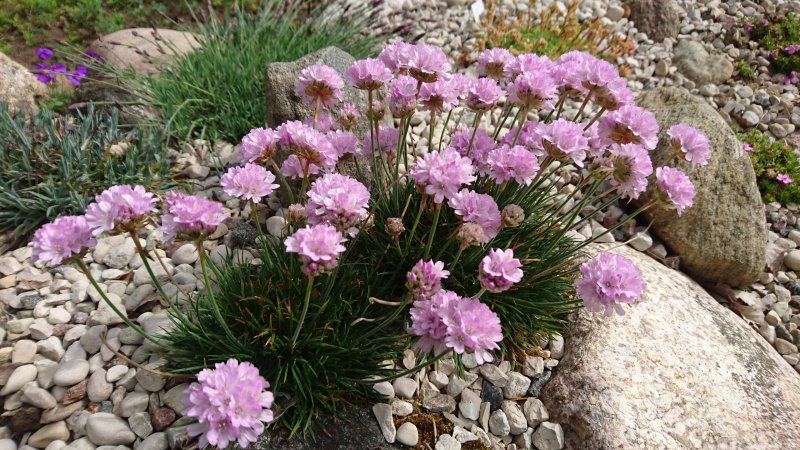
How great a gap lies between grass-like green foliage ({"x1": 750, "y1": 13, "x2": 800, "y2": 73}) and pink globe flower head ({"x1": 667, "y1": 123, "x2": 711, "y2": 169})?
459cm

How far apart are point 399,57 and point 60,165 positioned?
2315 millimetres

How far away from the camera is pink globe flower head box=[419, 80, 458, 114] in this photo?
94.9 inches

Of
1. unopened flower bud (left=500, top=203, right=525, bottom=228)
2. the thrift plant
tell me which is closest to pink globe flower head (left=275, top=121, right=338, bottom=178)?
the thrift plant

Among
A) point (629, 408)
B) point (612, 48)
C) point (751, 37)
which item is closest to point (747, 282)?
point (629, 408)

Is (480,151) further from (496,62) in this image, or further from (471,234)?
(471,234)

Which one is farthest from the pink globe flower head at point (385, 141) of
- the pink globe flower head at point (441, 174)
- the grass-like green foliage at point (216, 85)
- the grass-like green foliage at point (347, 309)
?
the grass-like green foliage at point (216, 85)

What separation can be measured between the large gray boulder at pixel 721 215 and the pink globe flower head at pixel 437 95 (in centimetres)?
214

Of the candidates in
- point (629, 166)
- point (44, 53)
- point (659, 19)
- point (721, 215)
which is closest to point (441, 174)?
point (629, 166)

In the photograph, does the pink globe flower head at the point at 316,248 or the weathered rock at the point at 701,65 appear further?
the weathered rock at the point at 701,65

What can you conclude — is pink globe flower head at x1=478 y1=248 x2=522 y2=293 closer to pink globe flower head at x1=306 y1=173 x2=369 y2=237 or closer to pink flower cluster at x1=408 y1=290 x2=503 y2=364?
pink flower cluster at x1=408 y1=290 x2=503 y2=364

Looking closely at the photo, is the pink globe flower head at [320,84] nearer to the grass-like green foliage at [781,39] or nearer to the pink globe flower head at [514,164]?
the pink globe flower head at [514,164]

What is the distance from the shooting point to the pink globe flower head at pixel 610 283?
1951mm

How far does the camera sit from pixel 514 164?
221 centimetres

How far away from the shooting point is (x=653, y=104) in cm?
427
